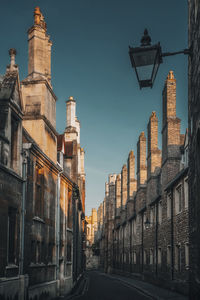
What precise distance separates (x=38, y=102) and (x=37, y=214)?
18.2 feet

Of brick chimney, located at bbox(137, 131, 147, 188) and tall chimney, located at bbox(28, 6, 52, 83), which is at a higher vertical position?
tall chimney, located at bbox(28, 6, 52, 83)

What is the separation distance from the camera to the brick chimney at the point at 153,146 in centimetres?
3272

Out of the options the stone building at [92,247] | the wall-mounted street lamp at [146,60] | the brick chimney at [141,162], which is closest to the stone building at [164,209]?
the brick chimney at [141,162]

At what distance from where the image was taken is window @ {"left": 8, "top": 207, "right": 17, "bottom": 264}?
46.0ft

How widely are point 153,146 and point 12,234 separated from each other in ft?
67.5

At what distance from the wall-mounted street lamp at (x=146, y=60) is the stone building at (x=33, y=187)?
795cm

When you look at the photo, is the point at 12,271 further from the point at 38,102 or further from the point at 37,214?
the point at 38,102

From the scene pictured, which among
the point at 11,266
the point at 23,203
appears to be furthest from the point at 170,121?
the point at 11,266

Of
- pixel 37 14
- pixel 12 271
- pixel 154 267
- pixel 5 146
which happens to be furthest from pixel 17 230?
pixel 154 267

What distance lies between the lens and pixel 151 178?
32500mm

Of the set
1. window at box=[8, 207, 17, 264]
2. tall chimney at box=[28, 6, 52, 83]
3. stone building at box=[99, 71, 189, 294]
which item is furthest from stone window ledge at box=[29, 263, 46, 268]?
tall chimney at box=[28, 6, 52, 83]

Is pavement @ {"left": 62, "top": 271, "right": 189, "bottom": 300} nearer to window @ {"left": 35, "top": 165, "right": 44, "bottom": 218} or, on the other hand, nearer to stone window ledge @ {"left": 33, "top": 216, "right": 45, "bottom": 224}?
stone window ledge @ {"left": 33, "top": 216, "right": 45, "bottom": 224}

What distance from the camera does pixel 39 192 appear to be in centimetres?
1891

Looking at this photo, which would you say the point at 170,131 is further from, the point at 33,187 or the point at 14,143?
the point at 14,143
